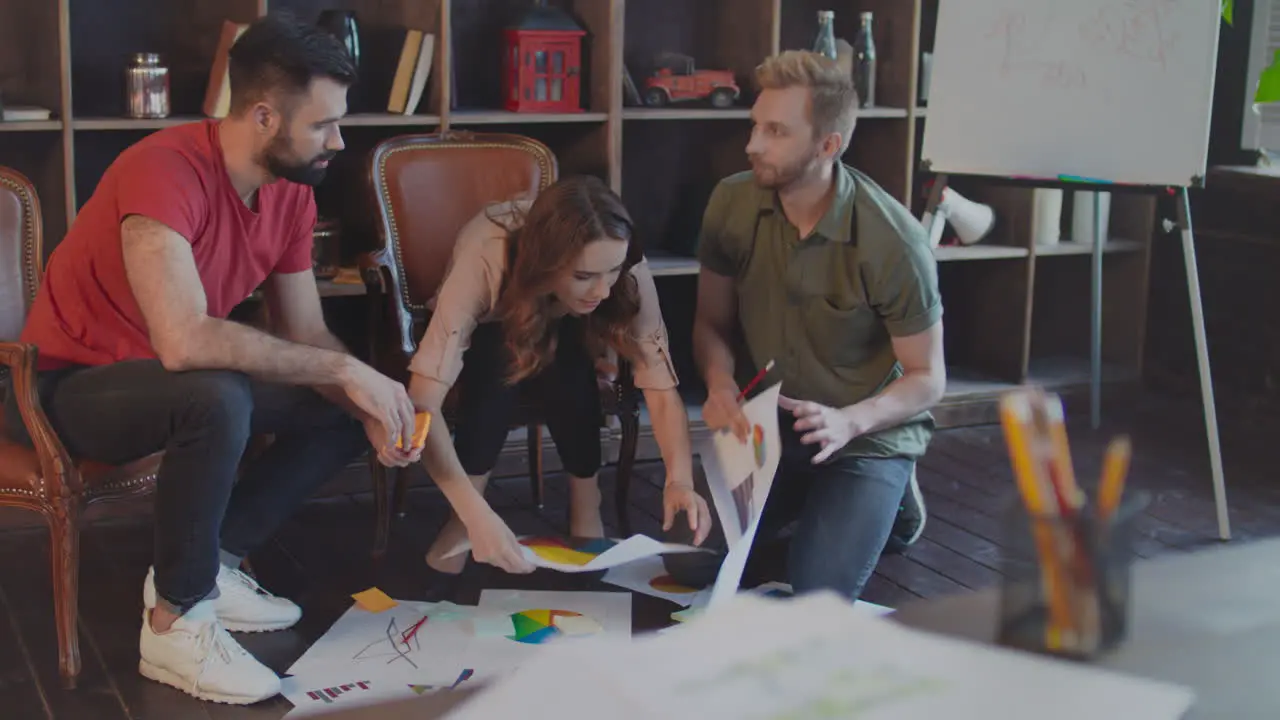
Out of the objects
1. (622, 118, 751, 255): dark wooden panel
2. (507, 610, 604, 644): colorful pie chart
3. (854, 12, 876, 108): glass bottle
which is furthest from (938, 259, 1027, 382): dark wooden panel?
(507, 610, 604, 644): colorful pie chart

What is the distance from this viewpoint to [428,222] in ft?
10.4

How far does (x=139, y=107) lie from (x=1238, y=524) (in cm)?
266

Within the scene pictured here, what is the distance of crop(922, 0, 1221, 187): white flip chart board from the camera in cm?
319

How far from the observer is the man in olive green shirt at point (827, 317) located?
2555 millimetres

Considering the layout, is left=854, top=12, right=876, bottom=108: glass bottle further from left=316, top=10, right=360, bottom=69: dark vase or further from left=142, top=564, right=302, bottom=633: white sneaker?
left=142, top=564, right=302, bottom=633: white sneaker

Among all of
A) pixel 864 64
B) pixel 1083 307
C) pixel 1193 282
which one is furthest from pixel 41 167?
pixel 1083 307

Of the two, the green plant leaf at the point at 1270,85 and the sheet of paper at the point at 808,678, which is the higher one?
the green plant leaf at the point at 1270,85

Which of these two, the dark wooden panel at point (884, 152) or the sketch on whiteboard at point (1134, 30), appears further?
the dark wooden panel at point (884, 152)

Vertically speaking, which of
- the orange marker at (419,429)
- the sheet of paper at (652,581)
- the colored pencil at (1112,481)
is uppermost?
the colored pencil at (1112,481)

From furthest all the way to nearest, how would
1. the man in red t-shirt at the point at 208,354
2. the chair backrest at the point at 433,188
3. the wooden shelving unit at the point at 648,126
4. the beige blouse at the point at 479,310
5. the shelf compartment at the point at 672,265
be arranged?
1. the shelf compartment at the point at 672,265
2. the wooden shelving unit at the point at 648,126
3. the chair backrest at the point at 433,188
4. the beige blouse at the point at 479,310
5. the man in red t-shirt at the point at 208,354

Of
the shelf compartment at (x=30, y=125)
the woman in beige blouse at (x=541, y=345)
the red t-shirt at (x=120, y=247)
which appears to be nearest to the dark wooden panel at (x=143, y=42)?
the shelf compartment at (x=30, y=125)

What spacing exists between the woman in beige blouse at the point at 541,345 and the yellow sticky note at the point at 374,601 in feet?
0.45

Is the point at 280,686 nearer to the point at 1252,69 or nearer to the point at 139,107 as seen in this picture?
the point at 139,107

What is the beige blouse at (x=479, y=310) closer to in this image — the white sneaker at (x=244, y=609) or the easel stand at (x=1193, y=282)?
the white sneaker at (x=244, y=609)
